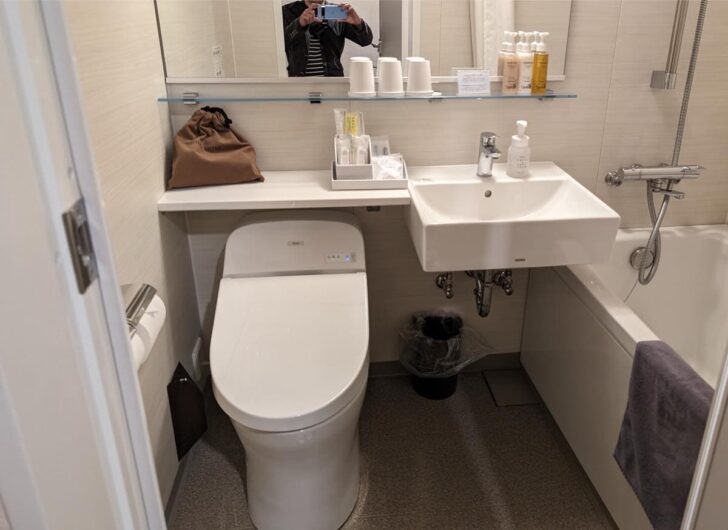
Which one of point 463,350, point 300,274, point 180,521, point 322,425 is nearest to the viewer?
point 322,425

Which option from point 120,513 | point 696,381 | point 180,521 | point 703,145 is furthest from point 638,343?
point 180,521

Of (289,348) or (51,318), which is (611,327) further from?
(51,318)

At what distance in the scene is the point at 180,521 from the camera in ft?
5.32

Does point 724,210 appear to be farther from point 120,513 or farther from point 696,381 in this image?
point 120,513

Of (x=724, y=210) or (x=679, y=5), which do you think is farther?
(x=724, y=210)

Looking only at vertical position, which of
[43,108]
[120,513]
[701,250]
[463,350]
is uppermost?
[43,108]

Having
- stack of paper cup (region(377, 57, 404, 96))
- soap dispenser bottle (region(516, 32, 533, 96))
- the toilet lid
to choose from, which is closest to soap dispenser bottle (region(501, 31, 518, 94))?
soap dispenser bottle (region(516, 32, 533, 96))

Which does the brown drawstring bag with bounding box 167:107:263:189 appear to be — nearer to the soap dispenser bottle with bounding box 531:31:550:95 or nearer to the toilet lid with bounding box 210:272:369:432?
the toilet lid with bounding box 210:272:369:432

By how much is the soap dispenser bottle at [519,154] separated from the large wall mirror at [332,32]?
240 millimetres

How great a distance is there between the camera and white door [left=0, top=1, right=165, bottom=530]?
1.54 ft

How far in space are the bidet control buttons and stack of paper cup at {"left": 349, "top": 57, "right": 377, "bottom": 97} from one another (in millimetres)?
469

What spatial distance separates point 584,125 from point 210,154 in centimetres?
117

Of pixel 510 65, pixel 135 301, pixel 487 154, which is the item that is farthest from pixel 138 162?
pixel 510 65

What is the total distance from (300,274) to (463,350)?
703mm
